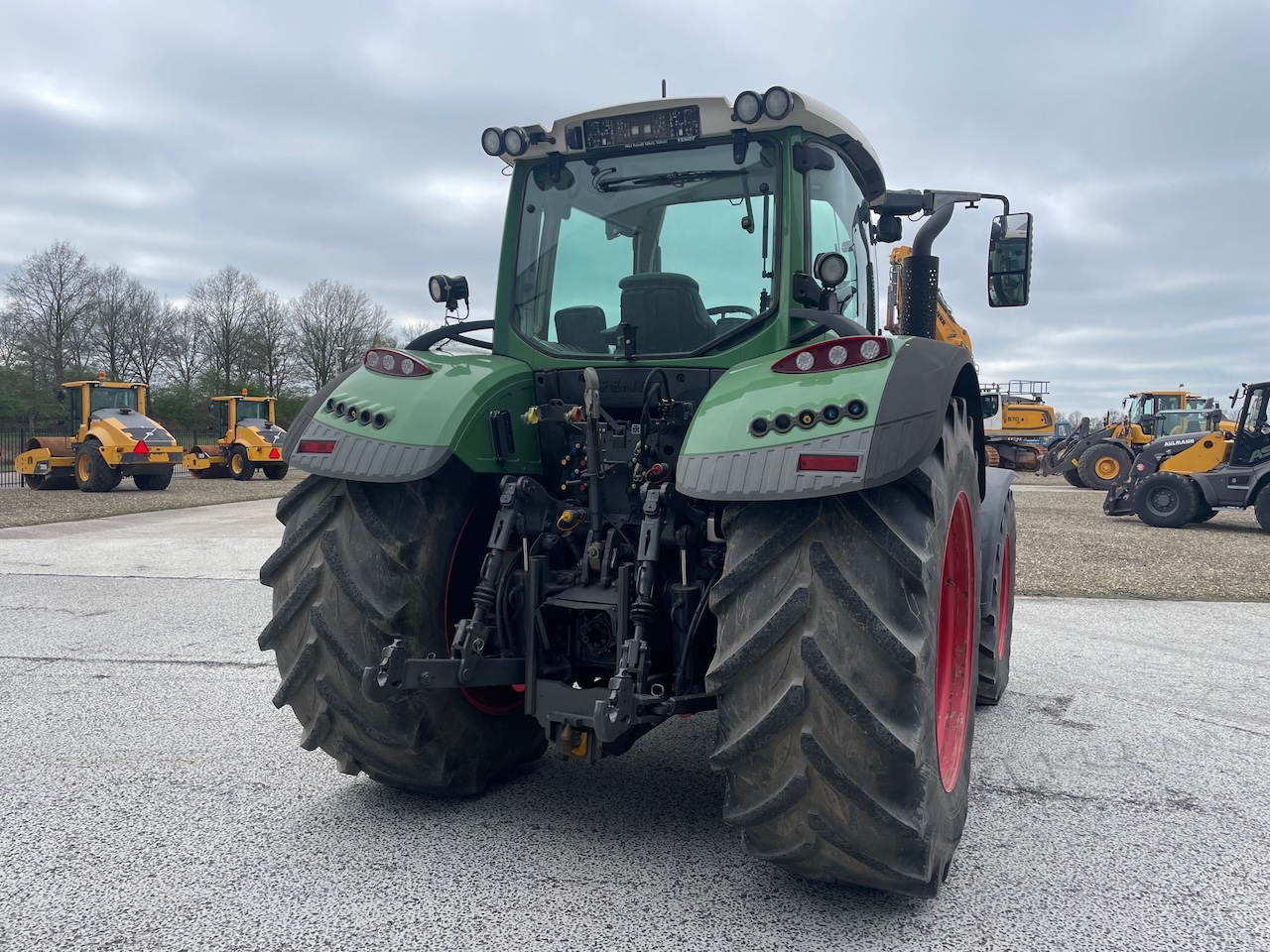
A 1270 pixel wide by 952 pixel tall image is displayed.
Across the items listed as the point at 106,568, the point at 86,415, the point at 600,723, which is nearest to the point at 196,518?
the point at 106,568

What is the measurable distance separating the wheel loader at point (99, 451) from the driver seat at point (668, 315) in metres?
20.0

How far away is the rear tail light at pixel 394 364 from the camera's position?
3150 millimetres

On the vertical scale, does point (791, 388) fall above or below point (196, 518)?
above

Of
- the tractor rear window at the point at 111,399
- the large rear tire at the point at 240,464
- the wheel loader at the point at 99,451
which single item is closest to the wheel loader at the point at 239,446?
the large rear tire at the point at 240,464

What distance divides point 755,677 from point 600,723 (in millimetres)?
452

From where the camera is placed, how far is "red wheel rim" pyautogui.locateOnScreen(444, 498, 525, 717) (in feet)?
10.3

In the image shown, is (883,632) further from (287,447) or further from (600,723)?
(287,447)

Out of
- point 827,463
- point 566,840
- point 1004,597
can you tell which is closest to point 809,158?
point 827,463

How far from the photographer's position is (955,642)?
10.6ft

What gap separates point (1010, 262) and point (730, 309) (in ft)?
5.30

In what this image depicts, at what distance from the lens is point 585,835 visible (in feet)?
9.73

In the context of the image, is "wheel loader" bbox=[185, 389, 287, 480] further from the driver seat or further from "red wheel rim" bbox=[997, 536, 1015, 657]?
the driver seat

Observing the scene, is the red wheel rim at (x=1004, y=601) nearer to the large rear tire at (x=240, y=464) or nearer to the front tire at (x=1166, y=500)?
the front tire at (x=1166, y=500)

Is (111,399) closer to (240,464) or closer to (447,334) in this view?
(240,464)
